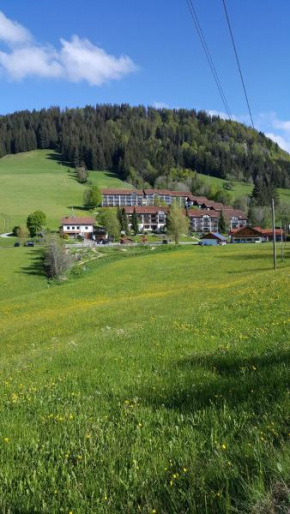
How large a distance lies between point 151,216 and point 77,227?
1977 inches

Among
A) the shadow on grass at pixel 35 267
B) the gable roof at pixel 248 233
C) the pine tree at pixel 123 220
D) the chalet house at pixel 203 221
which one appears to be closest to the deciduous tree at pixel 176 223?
the pine tree at pixel 123 220

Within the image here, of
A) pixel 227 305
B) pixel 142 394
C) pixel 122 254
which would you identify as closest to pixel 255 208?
pixel 122 254

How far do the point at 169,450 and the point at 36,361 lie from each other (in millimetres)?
7917

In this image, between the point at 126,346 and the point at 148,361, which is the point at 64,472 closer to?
the point at 148,361

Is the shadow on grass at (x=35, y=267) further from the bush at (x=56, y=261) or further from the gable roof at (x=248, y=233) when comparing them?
the gable roof at (x=248, y=233)

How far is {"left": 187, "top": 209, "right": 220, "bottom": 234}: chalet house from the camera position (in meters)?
191

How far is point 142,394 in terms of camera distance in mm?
6426

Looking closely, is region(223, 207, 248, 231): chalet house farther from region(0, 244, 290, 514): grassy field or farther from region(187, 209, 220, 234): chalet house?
region(0, 244, 290, 514): grassy field

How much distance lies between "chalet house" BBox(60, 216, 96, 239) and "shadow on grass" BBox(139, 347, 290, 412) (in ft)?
467

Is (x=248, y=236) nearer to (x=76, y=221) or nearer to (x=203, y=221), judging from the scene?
(x=203, y=221)

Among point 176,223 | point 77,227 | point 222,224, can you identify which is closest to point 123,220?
point 77,227

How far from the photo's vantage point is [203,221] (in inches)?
7584

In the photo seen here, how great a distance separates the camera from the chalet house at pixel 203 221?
19112 cm

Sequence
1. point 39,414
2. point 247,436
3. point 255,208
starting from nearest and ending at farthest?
point 247,436, point 39,414, point 255,208
